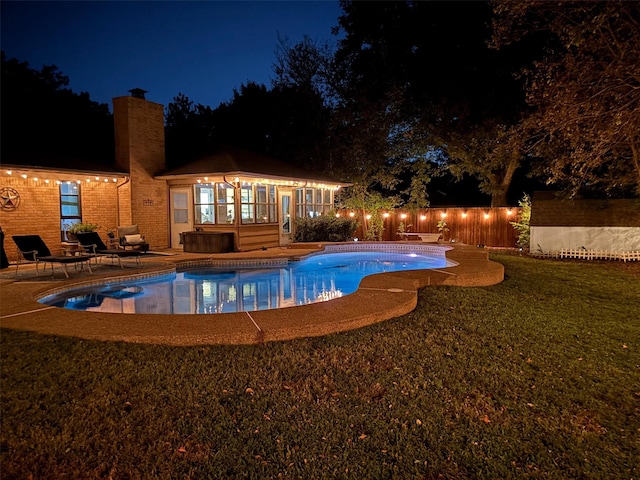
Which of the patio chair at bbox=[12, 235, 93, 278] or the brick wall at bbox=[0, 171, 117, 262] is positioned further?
the brick wall at bbox=[0, 171, 117, 262]

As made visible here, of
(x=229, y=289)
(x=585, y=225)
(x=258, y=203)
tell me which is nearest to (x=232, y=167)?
(x=258, y=203)

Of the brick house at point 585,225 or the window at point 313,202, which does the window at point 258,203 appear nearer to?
the window at point 313,202

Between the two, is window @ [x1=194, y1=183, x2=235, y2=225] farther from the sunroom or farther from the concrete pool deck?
the concrete pool deck

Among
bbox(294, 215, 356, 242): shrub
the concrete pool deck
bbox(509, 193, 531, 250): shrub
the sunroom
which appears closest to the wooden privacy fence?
bbox(509, 193, 531, 250): shrub

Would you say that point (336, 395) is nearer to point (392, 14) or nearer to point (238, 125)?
point (392, 14)

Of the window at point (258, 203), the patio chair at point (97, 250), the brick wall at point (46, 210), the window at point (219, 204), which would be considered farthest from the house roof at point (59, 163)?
the window at point (258, 203)

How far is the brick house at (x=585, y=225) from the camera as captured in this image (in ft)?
45.4

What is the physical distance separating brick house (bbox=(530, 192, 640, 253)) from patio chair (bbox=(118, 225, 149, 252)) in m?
13.4

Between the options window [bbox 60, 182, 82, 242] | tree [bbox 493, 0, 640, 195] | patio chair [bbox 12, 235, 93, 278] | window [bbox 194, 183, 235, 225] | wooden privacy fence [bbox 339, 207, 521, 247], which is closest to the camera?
tree [bbox 493, 0, 640, 195]

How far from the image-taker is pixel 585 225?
1431cm

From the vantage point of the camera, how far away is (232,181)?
14.3 m

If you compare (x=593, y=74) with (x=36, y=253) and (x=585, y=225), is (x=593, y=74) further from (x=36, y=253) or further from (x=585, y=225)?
(x=36, y=253)

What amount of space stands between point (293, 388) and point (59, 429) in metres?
1.79

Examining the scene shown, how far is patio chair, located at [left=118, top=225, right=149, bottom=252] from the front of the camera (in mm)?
12987
